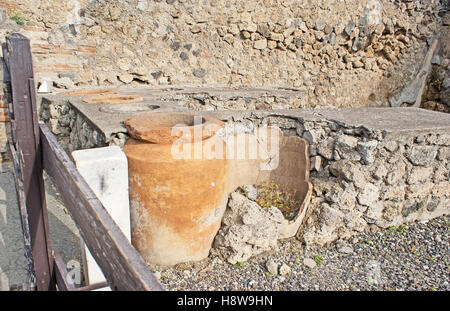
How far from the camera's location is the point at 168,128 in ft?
6.88

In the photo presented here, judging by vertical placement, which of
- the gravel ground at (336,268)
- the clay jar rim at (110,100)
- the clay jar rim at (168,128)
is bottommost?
the gravel ground at (336,268)

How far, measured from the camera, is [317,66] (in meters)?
6.37

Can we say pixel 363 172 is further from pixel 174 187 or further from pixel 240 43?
pixel 240 43

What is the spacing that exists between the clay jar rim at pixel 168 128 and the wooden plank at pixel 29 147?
73 cm

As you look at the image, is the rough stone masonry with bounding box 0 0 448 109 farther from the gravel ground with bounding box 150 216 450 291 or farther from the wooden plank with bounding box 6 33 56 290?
the gravel ground with bounding box 150 216 450 291

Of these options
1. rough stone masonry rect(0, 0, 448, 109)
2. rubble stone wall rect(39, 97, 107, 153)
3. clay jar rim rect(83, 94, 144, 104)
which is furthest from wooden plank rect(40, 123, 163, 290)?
rough stone masonry rect(0, 0, 448, 109)

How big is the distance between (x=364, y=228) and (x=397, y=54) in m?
5.87

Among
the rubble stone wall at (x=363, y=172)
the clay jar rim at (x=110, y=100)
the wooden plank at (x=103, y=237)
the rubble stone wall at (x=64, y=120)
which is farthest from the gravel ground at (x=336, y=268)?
the clay jar rim at (x=110, y=100)

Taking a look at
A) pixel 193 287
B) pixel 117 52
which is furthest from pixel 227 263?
pixel 117 52

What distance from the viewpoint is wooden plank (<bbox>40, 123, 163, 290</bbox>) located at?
2.32ft

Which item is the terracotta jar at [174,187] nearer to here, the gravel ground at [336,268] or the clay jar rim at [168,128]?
the clay jar rim at [168,128]

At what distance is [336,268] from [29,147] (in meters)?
1.98

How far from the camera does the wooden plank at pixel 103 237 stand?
71 cm
